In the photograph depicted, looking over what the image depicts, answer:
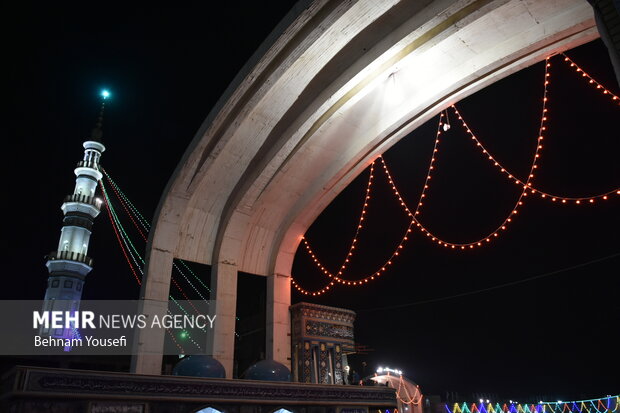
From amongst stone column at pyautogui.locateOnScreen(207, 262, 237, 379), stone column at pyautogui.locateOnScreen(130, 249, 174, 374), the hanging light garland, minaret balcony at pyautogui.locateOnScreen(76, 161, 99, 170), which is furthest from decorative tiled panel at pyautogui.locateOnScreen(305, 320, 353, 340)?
minaret balcony at pyautogui.locateOnScreen(76, 161, 99, 170)

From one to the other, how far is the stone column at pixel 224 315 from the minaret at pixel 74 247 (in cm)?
1848

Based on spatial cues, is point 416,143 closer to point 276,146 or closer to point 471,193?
point 471,193

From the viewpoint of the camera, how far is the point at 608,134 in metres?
9.32

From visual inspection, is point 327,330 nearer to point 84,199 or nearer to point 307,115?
point 307,115

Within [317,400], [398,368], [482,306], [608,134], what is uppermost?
[608,134]

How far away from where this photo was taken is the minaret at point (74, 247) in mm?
24641

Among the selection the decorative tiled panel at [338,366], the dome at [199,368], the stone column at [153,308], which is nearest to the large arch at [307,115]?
the stone column at [153,308]

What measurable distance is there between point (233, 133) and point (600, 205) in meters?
9.79

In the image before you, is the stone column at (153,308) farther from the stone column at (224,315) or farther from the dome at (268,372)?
the dome at (268,372)

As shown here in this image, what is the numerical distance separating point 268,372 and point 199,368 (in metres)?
1.12

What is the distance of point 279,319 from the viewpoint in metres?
10.8

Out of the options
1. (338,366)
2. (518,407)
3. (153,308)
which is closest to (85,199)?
(153,308)

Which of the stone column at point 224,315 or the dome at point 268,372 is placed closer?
the dome at point 268,372

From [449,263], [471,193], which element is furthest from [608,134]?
[449,263]
